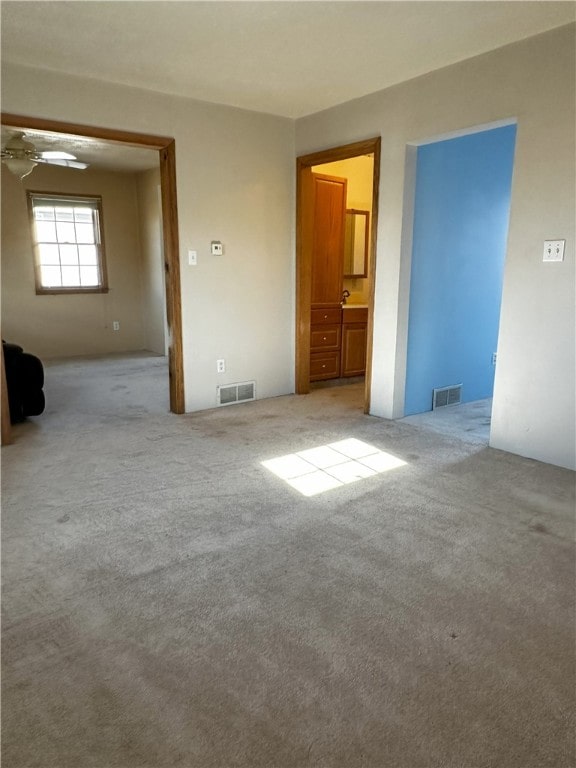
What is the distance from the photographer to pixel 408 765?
1.31m

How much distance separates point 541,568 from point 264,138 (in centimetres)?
400

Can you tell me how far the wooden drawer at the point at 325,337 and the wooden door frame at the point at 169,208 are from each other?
1.52m

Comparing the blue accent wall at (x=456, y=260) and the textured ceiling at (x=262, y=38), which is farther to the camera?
the blue accent wall at (x=456, y=260)

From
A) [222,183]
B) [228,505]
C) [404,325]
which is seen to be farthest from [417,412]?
[222,183]

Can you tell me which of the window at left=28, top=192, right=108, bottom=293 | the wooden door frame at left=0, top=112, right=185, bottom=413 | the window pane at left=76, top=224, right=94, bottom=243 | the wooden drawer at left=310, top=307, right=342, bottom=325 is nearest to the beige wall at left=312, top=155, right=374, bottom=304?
the wooden drawer at left=310, top=307, right=342, bottom=325

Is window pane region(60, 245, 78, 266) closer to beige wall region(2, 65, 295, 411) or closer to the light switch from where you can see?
beige wall region(2, 65, 295, 411)

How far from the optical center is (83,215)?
24.2ft

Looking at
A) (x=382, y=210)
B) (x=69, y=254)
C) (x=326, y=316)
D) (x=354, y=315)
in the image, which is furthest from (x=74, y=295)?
(x=382, y=210)

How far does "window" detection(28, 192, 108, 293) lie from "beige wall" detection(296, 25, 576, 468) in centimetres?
496

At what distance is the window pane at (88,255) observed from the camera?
7418mm

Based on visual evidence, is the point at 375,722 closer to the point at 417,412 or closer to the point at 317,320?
the point at 417,412

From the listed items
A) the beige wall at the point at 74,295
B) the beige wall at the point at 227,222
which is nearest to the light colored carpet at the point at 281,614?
the beige wall at the point at 227,222

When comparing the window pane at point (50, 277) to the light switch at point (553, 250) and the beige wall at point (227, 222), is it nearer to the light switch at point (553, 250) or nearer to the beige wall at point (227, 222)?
the beige wall at point (227, 222)

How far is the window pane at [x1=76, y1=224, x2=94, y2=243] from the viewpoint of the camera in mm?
7352
